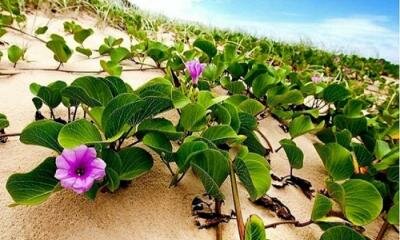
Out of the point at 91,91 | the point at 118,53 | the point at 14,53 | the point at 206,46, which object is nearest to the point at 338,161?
the point at 91,91

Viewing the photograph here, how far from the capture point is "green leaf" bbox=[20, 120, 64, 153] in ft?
3.06

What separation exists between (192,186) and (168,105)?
277 millimetres

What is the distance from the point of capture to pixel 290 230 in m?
1.20

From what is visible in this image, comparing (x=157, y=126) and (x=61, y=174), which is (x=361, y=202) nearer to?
(x=157, y=126)

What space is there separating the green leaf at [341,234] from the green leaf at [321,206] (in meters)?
0.14

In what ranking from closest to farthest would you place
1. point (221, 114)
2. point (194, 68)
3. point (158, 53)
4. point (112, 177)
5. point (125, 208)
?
point (112, 177) → point (125, 208) → point (221, 114) → point (194, 68) → point (158, 53)

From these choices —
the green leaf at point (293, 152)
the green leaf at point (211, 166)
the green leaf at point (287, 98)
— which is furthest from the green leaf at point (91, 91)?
the green leaf at point (287, 98)

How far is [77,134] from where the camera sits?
942mm

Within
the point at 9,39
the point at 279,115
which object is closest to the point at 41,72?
the point at 9,39

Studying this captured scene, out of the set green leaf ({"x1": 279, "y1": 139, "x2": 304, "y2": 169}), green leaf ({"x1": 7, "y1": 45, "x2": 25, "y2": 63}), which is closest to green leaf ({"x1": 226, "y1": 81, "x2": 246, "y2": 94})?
green leaf ({"x1": 279, "y1": 139, "x2": 304, "y2": 169})

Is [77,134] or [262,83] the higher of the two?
[77,134]

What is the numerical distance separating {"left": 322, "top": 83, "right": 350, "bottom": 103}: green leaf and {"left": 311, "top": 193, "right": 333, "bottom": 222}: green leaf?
93cm

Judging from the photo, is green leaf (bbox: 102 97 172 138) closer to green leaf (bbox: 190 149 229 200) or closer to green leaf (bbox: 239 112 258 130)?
green leaf (bbox: 190 149 229 200)

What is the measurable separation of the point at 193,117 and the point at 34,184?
456mm
